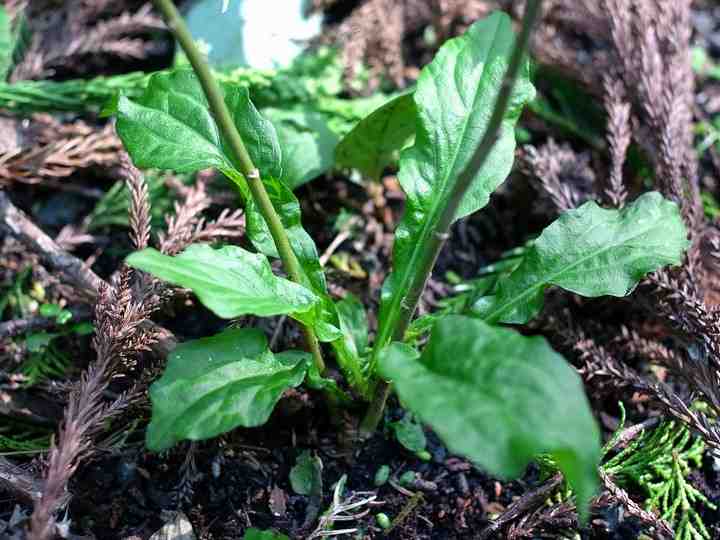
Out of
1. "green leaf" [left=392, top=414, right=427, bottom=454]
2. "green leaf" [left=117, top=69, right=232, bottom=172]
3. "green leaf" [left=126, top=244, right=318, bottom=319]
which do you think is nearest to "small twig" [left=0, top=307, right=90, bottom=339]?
"green leaf" [left=117, top=69, right=232, bottom=172]

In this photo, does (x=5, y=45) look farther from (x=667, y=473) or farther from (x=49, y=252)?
(x=667, y=473)

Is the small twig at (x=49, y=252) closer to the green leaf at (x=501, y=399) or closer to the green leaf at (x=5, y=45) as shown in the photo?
the green leaf at (x=5, y=45)

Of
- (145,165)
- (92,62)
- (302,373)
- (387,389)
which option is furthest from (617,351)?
(92,62)

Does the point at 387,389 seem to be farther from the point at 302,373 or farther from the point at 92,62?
the point at 92,62

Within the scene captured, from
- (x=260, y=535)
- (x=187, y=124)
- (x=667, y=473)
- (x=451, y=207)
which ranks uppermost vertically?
(x=187, y=124)

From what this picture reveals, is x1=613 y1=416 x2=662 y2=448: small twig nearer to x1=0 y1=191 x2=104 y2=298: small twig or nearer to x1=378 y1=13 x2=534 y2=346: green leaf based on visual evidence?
x1=378 y1=13 x2=534 y2=346: green leaf

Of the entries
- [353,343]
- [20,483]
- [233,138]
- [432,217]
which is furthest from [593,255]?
[20,483]
